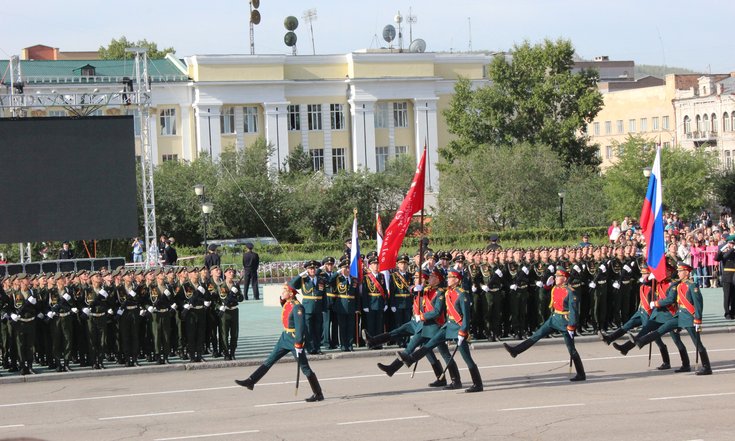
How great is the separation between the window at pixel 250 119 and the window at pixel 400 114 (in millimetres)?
9208

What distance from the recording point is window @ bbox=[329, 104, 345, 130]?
7762cm

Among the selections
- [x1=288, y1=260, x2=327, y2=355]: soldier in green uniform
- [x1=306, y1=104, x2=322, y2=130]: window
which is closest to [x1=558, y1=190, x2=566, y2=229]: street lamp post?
[x1=306, y1=104, x2=322, y2=130]: window

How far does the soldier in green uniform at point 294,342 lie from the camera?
16422mm

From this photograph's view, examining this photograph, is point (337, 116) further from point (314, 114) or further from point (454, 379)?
point (454, 379)

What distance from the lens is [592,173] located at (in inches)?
2766

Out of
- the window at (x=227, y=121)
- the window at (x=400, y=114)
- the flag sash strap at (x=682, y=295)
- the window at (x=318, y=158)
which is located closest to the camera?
the flag sash strap at (x=682, y=295)

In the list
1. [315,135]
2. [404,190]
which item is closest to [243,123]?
[315,135]

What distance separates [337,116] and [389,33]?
8.55 meters

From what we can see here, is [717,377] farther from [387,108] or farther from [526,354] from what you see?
[387,108]

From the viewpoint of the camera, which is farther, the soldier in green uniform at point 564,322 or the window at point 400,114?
the window at point 400,114

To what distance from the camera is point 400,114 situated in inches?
3103

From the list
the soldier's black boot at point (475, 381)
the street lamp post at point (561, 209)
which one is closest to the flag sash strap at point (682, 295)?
the soldier's black boot at point (475, 381)

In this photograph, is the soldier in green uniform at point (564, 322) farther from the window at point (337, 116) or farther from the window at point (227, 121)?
the window at point (337, 116)

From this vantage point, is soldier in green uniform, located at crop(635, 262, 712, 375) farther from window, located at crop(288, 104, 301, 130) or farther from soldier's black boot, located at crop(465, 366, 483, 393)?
window, located at crop(288, 104, 301, 130)
